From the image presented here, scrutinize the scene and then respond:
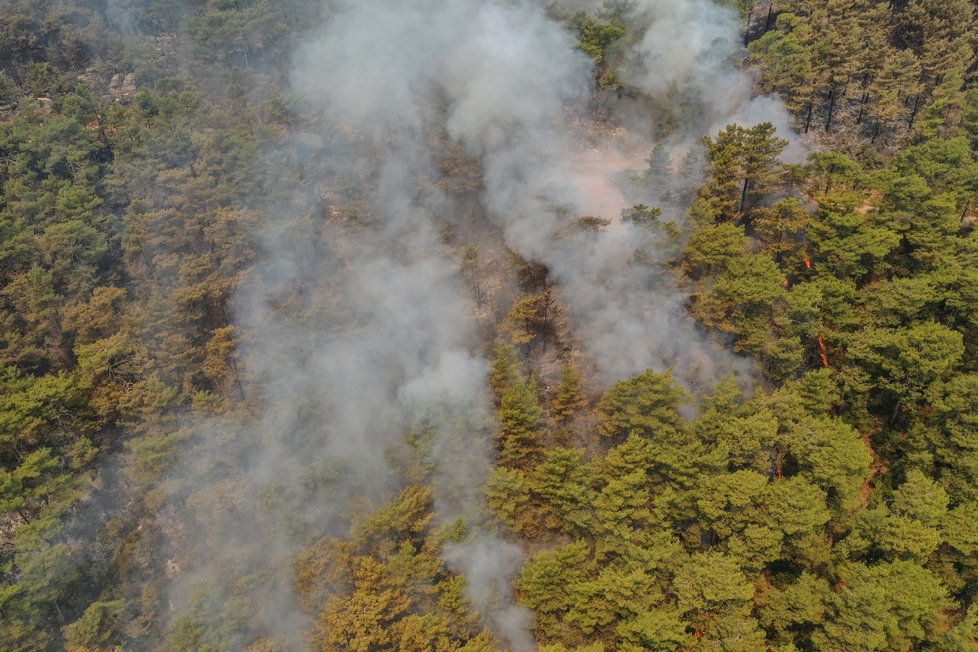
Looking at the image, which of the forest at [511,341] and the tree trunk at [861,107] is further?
the tree trunk at [861,107]

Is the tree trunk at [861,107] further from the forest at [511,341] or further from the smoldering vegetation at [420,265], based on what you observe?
the smoldering vegetation at [420,265]

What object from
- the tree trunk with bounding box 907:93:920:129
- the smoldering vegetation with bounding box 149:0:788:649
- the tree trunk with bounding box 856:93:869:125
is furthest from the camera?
the tree trunk with bounding box 856:93:869:125

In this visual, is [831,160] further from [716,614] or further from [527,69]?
[716,614]

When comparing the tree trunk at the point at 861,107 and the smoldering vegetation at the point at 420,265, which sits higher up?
the tree trunk at the point at 861,107

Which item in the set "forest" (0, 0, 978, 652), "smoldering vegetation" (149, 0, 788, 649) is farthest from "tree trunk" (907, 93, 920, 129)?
"smoldering vegetation" (149, 0, 788, 649)

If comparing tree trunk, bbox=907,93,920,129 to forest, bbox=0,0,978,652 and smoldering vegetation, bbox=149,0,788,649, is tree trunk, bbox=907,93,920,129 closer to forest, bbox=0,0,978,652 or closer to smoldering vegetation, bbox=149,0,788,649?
forest, bbox=0,0,978,652

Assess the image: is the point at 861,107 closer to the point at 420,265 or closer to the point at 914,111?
the point at 914,111

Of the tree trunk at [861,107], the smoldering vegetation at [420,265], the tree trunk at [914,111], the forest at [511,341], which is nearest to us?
the forest at [511,341]

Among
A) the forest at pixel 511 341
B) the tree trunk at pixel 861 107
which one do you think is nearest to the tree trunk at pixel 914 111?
the forest at pixel 511 341

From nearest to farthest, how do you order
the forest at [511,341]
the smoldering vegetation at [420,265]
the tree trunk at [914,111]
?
the forest at [511,341] < the smoldering vegetation at [420,265] < the tree trunk at [914,111]
